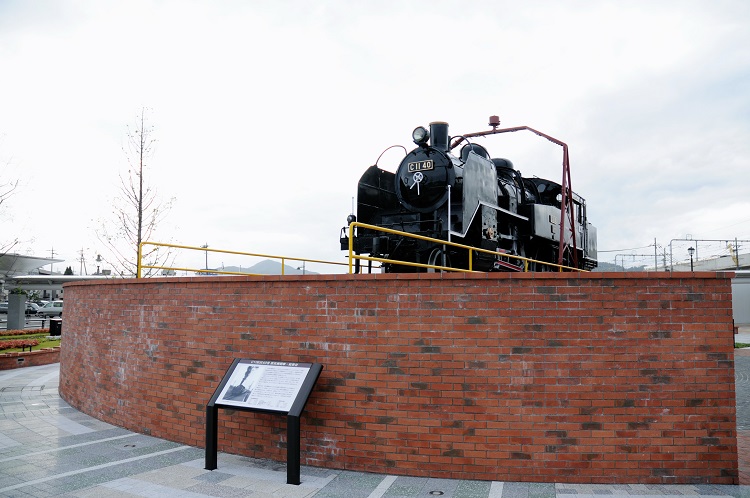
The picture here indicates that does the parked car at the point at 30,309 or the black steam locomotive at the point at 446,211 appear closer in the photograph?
the black steam locomotive at the point at 446,211

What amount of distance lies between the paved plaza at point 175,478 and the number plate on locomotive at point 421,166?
576cm

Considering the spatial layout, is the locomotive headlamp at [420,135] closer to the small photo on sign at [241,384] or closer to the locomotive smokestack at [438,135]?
the locomotive smokestack at [438,135]

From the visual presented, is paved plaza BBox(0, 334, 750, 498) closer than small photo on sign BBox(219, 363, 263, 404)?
Yes

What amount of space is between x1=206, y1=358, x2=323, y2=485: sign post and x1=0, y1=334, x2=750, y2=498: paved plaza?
0.31 m

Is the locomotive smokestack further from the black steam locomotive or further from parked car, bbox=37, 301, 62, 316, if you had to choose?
parked car, bbox=37, 301, 62, 316

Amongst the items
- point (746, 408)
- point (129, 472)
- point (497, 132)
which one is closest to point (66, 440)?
point (129, 472)

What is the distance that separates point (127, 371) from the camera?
820cm

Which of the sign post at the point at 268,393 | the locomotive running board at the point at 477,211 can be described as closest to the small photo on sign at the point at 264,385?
the sign post at the point at 268,393

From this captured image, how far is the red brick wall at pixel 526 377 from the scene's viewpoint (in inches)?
227

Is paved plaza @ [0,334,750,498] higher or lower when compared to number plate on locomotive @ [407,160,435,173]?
lower

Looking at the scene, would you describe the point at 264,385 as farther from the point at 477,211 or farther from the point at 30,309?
the point at 30,309

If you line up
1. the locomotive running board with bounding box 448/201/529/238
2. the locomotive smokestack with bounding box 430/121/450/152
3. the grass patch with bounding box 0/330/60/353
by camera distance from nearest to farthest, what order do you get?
1. the locomotive running board with bounding box 448/201/529/238
2. the locomotive smokestack with bounding box 430/121/450/152
3. the grass patch with bounding box 0/330/60/353

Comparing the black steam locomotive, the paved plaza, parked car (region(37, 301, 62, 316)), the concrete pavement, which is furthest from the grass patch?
parked car (region(37, 301, 62, 316))

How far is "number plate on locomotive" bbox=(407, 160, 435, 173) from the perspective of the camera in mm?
10121
